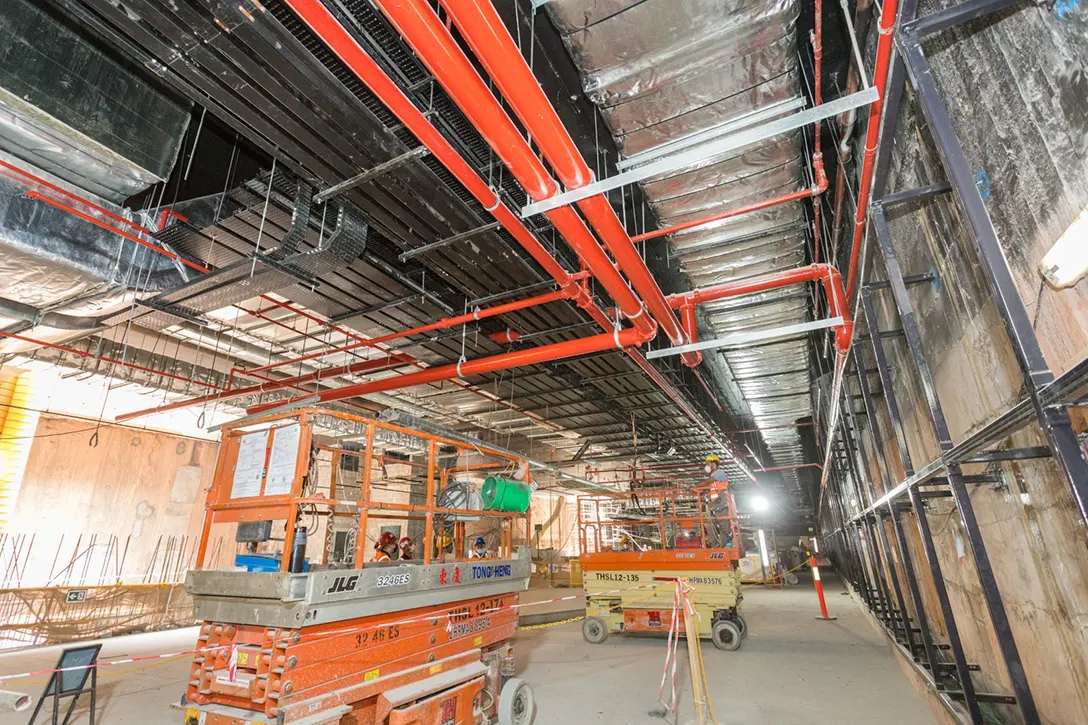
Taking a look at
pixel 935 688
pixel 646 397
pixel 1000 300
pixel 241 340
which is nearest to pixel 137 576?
pixel 241 340

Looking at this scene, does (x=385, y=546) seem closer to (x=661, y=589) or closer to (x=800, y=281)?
(x=661, y=589)

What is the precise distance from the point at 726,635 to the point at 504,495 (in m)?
5.75

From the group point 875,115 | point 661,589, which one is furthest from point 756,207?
point 661,589

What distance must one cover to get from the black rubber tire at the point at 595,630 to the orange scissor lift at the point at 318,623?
15.1 ft

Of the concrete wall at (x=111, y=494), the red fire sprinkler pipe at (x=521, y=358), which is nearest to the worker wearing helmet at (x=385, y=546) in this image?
the red fire sprinkler pipe at (x=521, y=358)

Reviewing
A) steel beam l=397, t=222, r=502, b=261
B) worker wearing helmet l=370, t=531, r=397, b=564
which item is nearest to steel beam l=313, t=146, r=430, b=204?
steel beam l=397, t=222, r=502, b=261

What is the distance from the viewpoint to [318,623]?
3.48 metres

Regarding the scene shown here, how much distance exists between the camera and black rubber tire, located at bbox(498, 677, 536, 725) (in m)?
4.91

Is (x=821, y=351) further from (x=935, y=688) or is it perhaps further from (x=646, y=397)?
(x=935, y=688)

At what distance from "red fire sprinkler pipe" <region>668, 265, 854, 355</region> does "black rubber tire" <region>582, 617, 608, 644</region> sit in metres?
6.74

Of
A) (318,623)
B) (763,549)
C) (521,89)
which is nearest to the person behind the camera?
(521,89)

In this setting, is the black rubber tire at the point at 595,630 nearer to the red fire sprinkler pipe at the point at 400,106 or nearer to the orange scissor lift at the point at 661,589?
the orange scissor lift at the point at 661,589

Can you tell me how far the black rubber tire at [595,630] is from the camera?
9.40 m

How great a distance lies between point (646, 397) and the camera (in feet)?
35.3
